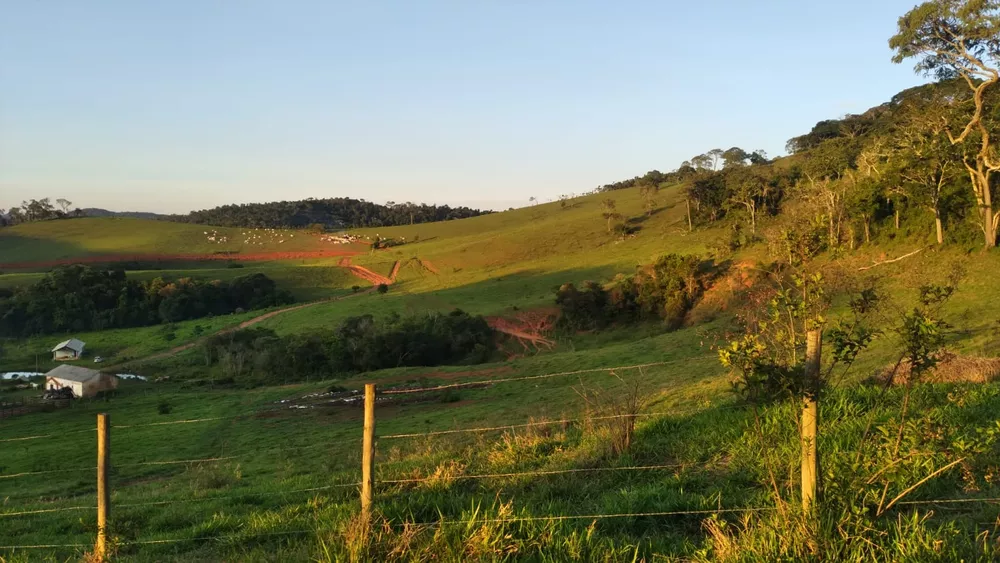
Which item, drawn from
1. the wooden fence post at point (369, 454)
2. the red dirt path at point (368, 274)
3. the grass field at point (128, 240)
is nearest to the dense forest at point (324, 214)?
the grass field at point (128, 240)

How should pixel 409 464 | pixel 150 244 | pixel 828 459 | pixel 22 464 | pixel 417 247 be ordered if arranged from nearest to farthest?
1. pixel 828 459
2. pixel 409 464
3. pixel 22 464
4. pixel 417 247
5. pixel 150 244

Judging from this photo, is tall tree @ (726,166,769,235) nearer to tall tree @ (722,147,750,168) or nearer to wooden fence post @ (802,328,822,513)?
tall tree @ (722,147,750,168)

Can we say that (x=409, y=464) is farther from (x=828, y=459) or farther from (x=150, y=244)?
(x=150, y=244)

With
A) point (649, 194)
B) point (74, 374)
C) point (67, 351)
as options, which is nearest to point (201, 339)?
point (67, 351)

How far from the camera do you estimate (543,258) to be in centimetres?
6469

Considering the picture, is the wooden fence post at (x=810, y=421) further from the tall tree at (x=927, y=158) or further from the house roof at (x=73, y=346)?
Answer: the house roof at (x=73, y=346)

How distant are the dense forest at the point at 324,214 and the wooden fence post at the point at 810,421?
143m

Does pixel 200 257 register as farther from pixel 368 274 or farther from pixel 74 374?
pixel 74 374

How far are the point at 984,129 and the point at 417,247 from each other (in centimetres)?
6799

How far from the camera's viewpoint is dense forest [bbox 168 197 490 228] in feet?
492

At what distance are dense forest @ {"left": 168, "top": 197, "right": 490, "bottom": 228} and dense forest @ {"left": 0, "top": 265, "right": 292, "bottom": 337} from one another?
76736 mm

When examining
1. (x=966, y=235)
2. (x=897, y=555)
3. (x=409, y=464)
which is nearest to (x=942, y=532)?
(x=897, y=555)

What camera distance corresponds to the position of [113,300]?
6444 centimetres

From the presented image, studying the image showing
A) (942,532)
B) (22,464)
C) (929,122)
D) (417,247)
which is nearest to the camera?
(942,532)
